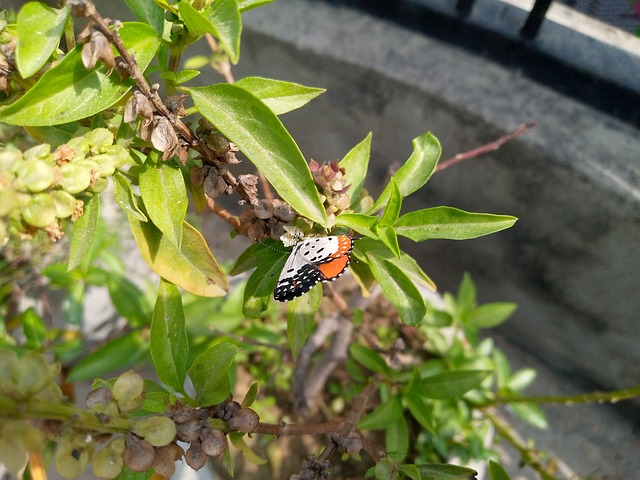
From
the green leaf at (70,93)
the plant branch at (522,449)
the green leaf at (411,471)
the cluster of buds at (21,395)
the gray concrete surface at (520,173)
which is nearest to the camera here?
the cluster of buds at (21,395)

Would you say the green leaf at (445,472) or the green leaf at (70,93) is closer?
the green leaf at (70,93)

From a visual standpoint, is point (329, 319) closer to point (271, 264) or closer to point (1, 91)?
point (271, 264)

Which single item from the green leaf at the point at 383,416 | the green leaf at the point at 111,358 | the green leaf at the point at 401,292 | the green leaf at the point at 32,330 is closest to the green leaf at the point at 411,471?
the green leaf at the point at 401,292

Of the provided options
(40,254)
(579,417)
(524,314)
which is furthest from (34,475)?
(579,417)

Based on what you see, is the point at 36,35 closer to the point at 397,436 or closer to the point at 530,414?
the point at 397,436

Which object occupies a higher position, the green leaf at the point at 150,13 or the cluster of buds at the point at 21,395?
the green leaf at the point at 150,13

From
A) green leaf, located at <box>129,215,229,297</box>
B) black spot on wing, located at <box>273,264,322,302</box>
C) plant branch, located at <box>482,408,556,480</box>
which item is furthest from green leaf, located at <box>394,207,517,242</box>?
plant branch, located at <box>482,408,556,480</box>

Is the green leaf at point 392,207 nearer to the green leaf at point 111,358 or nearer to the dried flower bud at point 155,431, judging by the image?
the dried flower bud at point 155,431

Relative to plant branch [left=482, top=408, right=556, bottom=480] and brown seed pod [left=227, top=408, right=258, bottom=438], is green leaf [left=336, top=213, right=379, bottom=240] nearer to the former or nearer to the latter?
brown seed pod [left=227, top=408, right=258, bottom=438]
